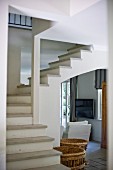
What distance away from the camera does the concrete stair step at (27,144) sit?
122 inches

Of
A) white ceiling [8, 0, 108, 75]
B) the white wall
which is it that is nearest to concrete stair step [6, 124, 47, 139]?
white ceiling [8, 0, 108, 75]

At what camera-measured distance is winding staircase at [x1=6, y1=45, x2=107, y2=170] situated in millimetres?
2998

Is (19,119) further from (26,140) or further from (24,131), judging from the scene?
(26,140)

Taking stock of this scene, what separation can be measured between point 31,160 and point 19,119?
2.85ft

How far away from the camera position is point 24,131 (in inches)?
135

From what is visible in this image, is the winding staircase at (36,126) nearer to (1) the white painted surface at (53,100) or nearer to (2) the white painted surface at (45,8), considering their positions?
(1) the white painted surface at (53,100)

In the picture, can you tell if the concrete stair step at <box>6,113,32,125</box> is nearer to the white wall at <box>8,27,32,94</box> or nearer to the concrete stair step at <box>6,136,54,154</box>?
the concrete stair step at <box>6,136,54,154</box>

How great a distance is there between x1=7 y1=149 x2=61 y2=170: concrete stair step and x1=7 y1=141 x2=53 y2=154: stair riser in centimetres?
8

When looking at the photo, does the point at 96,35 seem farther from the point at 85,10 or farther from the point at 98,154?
the point at 98,154

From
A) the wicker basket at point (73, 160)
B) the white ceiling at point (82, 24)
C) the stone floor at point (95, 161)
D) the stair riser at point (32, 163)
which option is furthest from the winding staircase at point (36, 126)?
the stone floor at point (95, 161)

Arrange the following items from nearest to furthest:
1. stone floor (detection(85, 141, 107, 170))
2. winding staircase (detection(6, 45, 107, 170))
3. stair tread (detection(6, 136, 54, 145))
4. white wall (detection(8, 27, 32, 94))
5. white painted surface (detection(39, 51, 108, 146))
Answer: winding staircase (detection(6, 45, 107, 170)), stair tread (detection(6, 136, 54, 145)), white painted surface (detection(39, 51, 108, 146)), stone floor (detection(85, 141, 107, 170)), white wall (detection(8, 27, 32, 94))

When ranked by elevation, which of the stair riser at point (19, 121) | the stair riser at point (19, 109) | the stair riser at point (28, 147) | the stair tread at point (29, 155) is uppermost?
the stair riser at point (19, 109)

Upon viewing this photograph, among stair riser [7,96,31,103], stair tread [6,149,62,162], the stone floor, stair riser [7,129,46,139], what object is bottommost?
the stone floor

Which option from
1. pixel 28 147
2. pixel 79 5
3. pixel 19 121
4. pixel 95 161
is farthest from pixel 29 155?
pixel 95 161
